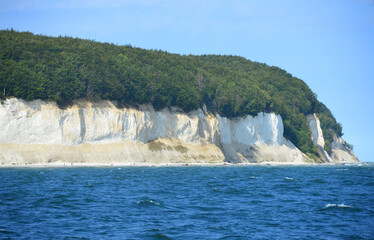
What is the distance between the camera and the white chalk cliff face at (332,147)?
134750mm

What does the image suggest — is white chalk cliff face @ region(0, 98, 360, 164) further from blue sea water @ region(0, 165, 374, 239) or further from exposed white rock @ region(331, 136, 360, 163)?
exposed white rock @ region(331, 136, 360, 163)

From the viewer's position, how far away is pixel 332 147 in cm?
15525

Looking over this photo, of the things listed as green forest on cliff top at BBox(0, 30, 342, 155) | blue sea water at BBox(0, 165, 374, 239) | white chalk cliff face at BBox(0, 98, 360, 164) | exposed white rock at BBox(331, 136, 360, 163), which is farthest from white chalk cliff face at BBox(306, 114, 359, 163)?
blue sea water at BBox(0, 165, 374, 239)

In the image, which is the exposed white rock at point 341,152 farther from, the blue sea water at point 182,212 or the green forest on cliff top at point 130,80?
the blue sea water at point 182,212

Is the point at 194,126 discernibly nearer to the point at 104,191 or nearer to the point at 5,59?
the point at 5,59

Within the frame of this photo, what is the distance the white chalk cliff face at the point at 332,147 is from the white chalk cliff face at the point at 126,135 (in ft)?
75.8

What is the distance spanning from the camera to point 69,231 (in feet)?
73.6

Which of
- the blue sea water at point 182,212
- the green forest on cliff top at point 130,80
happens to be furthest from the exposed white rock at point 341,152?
the blue sea water at point 182,212

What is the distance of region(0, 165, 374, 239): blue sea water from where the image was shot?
22641 millimetres

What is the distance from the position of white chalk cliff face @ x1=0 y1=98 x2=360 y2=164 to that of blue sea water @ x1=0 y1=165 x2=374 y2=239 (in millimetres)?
34763

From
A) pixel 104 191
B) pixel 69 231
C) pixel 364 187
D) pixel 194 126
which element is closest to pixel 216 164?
pixel 194 126

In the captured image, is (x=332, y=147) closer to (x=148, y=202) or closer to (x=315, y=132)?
(x=315, y=132)

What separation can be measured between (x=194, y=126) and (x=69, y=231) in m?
76.1

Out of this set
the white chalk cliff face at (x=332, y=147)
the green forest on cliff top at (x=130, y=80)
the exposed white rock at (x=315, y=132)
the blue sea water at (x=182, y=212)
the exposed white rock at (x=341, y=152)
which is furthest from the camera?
the exposed white rock at (x=341, y=152)
